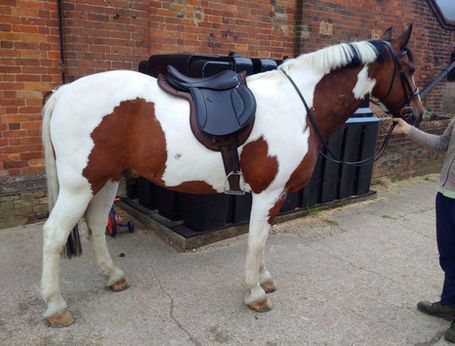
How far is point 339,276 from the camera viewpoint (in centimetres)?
352

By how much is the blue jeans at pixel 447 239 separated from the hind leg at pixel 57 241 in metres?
2.54

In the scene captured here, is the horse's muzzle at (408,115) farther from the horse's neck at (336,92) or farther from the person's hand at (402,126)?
the horse's neck at (336,92)

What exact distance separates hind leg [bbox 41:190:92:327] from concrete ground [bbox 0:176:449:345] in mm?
105

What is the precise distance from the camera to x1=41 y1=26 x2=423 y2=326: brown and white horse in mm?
2553

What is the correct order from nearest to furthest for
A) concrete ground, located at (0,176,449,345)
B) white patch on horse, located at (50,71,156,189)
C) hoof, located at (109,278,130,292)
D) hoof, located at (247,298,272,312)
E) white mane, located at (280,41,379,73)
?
white patch on horse, located at (50,71,156,189) < concrete ground, located at (0,176,449,345) < white mane, located at (280,41,379,73) < hoof, located at (247,298,272,312) < hoof, located at (109,278,130,292)

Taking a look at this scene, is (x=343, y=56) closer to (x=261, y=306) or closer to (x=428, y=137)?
(x=428, y=137)

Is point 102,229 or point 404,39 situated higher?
point 404,39

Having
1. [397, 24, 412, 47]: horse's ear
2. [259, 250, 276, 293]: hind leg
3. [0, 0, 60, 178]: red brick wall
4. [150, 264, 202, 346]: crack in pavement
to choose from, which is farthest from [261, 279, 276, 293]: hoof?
[0, 0, 60, 178]: red brick wall

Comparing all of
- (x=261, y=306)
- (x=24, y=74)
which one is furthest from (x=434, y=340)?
(x=24, y=74)

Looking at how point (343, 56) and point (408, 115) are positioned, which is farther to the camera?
point (408, 115)

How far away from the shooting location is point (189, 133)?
2.58 meters

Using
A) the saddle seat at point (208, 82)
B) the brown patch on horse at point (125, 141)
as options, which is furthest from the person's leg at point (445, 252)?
the brown patch on horse at point (125, 141)

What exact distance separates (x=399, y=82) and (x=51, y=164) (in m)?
2.66

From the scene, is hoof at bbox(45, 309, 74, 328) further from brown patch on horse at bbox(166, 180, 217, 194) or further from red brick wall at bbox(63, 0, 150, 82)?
red brick wall at bbox(63, 0, 150, 82)
